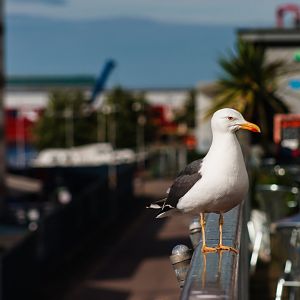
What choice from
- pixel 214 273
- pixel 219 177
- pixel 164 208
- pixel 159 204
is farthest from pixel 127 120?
pixel 214 273

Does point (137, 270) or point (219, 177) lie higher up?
point (219, 177)

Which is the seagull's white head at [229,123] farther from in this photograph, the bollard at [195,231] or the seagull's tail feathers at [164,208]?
the bollard at [195,231]

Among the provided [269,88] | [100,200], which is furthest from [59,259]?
[100,200]

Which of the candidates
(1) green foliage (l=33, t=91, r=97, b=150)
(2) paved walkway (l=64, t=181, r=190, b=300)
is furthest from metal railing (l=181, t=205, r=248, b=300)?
(1) green foliage (l=33, t=91, r=97, b=150)

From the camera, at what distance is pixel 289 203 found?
12.3 metres

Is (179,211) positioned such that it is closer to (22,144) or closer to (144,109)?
(144,109)

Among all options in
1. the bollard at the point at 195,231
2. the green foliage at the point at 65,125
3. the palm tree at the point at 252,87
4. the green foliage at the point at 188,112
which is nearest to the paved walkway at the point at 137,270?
the palm tree at the point at 252,87

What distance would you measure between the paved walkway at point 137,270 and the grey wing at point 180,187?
12.3m

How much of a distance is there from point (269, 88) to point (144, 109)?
3850 inches

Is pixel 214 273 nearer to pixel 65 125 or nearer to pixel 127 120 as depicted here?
pixel 127 120

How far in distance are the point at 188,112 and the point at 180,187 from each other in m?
133

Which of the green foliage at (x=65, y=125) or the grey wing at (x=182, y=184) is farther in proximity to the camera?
the green foliage at (x=65, y=125)

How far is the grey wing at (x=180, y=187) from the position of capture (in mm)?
4023

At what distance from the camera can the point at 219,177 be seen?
3787 millimetres
